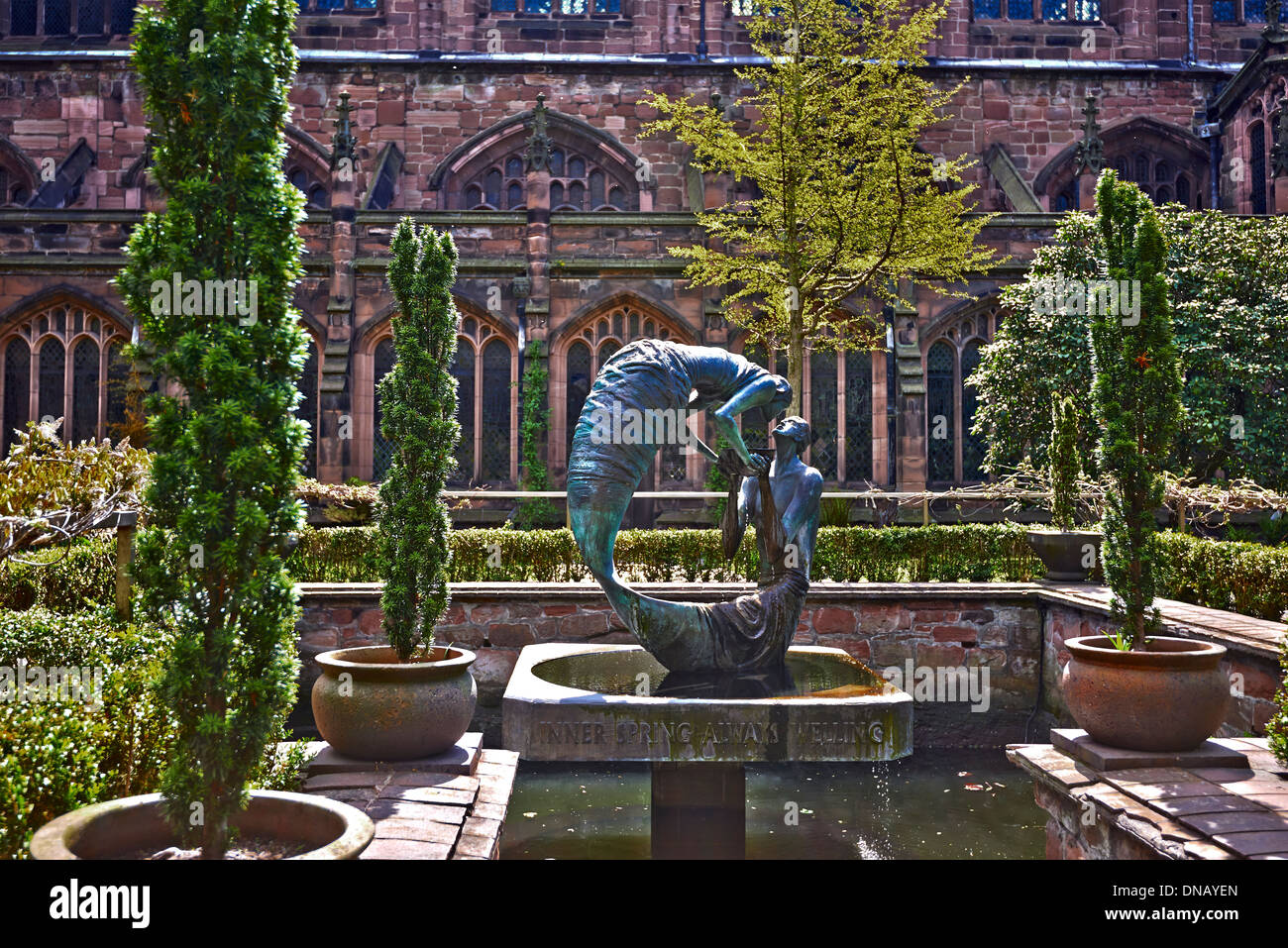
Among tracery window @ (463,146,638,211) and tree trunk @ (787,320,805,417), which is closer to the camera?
tree trunk @ (787,320,805,417)

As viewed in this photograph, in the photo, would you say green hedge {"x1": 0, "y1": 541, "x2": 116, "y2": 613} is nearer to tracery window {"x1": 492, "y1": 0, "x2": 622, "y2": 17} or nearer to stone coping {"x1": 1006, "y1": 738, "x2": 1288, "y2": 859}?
stone coping {"x1": 1006, "y1": 738, "x2": 1288, "y2": 859}

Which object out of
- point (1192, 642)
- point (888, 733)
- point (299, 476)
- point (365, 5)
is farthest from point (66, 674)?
point (365, 5)

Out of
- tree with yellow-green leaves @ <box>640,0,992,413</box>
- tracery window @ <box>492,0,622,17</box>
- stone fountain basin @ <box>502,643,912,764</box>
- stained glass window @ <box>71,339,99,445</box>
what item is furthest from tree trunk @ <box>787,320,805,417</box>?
tracery window @ <box>492,0,622,17</box>

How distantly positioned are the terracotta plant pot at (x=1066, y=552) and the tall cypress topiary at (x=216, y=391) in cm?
976

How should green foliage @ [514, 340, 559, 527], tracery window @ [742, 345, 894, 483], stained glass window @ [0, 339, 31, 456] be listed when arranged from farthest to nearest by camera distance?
tracery window @ [742, 345, 894, 483]
stained glass window @ [0, 339, 31, 456]
green foliage @ [514, 340, 559, 527]

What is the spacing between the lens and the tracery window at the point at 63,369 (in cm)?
1786

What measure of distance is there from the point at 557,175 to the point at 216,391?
2067 cm

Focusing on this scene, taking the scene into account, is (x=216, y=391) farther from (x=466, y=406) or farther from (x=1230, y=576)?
(x=466, y=406)

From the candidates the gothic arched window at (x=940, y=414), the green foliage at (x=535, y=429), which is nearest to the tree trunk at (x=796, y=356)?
the green foliage at (x=535, y=429)

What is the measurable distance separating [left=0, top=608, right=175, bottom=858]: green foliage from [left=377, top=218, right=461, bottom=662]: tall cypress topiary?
1.41 m

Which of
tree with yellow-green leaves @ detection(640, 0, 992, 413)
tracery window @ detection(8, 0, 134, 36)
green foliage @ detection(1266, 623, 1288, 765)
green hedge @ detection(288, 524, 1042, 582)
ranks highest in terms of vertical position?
tracery window @ detection(8, 0, 134, 36)

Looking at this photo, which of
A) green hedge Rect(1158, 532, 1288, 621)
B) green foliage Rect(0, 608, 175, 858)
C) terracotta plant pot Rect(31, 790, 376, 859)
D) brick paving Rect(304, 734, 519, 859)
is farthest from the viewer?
green hedge Rect(1158, 532, 1288, 621)

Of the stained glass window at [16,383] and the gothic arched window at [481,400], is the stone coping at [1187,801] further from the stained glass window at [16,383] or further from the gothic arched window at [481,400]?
the stained glass window at [16,383]

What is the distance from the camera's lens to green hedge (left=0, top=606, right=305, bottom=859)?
4.00 meters
